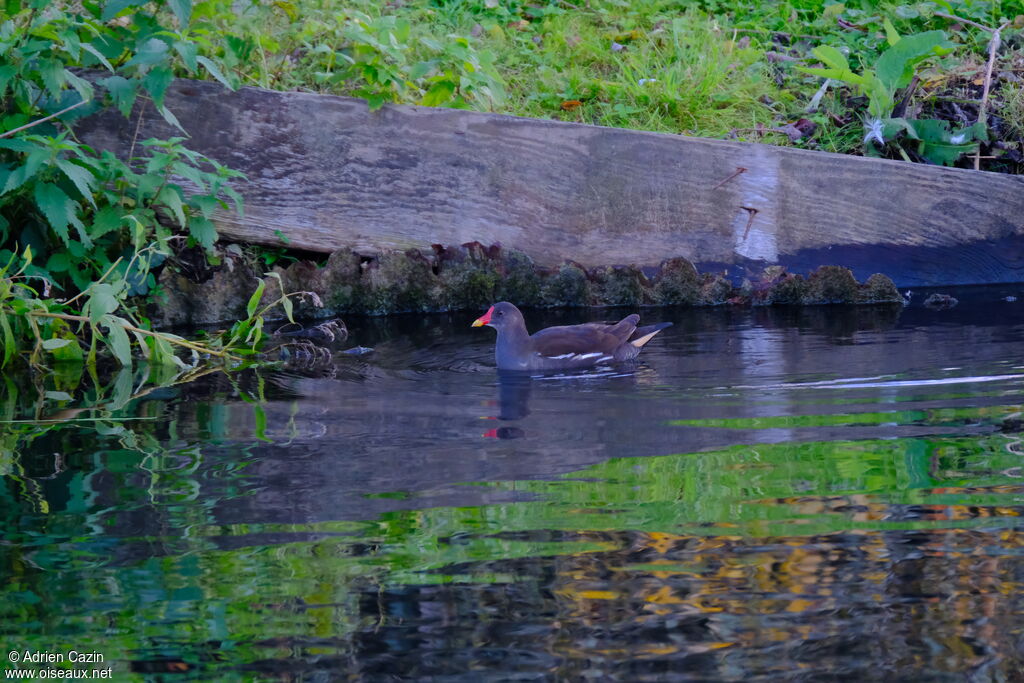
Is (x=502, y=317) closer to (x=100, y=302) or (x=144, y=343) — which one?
(x=144, y=343)

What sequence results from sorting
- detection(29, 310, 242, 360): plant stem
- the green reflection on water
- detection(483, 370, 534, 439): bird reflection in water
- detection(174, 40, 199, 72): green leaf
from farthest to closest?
detection(174, 40, 199, 72): green leaf → detection(29, 310, 242, 360): plant stem → detection(483, 370, 534, 439): bird reflection in water → the green reflection on water

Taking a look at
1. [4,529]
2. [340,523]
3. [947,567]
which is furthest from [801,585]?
[4,529]

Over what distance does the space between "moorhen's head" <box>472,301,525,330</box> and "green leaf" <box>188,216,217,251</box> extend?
1.49 m

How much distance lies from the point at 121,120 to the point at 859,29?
5460 mm

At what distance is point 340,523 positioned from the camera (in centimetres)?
287

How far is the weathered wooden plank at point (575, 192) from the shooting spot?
6.52 metres

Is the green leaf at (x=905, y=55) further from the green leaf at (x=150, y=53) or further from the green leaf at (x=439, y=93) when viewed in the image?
the green leaf at (x=150, y=53)

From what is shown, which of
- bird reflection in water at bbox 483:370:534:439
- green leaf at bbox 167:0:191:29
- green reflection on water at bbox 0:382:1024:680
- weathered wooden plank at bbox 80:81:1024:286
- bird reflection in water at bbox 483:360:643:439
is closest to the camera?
green reflection on water at bbox 0:382:1024:680

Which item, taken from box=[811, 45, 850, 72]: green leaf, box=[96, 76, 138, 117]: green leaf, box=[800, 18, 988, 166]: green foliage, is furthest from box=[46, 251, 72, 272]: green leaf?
box=[811, 45, 850, 72]: green leaf

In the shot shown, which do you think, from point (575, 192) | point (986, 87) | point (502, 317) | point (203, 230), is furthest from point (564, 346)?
point (986, 87)

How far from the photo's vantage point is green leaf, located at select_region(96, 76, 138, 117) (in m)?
5.62

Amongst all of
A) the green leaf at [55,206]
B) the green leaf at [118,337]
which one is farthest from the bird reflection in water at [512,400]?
the green leaf at [55,206]

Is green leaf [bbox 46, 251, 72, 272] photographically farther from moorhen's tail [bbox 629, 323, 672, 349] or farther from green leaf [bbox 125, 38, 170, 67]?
moorhen's tail [bbox 629, 323, 672, 349]

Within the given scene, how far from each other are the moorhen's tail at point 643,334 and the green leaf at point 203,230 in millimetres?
2267
